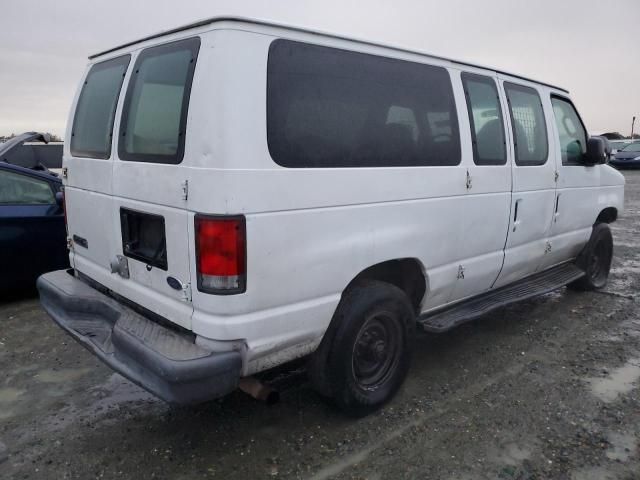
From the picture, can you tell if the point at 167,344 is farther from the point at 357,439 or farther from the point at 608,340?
the point at 608,340

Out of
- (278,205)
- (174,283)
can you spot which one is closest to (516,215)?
(278,205)

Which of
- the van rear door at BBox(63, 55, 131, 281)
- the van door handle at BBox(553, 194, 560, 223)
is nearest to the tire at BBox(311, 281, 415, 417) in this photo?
the van rear door at BBox(63, 55, 131, 281)

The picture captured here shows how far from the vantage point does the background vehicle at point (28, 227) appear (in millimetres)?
4871

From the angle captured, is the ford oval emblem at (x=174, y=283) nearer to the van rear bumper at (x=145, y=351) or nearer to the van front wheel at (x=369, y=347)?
the van rear bumper at (x=145, y=351)

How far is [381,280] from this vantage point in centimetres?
345

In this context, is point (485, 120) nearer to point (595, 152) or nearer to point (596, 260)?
→ point (595, 152)

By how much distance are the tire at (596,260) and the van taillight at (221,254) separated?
4429mm

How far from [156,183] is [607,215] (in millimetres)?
5124

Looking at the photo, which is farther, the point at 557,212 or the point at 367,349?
the point at 557,212

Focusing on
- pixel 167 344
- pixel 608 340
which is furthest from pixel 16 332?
pixel 608 340

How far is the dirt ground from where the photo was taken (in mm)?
2773

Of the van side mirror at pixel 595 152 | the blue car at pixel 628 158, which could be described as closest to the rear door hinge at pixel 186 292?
the van side mirror at pixel 595 152

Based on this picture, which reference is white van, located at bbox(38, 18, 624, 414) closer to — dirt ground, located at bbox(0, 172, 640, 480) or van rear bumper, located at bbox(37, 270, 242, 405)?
van rear bumper, located at bbox(37, 270, 242, 405)

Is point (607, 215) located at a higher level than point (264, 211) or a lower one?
lower
